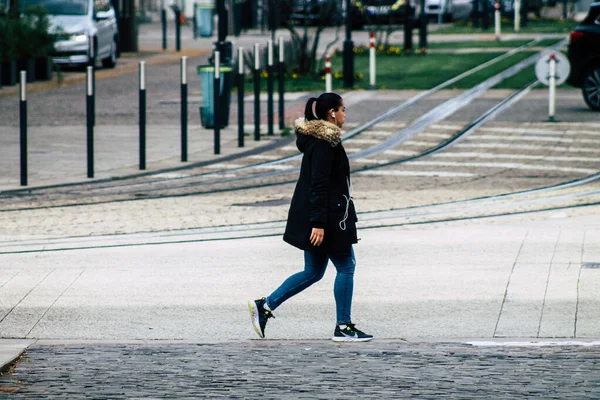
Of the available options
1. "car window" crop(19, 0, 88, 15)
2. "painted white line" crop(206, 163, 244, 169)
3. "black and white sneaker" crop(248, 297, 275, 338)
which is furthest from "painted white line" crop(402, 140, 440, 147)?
"car window" crop(19, 0, 88, 15)

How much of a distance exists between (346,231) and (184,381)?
1.38 meters

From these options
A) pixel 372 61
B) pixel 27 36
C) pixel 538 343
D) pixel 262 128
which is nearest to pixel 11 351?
pixel 538 343

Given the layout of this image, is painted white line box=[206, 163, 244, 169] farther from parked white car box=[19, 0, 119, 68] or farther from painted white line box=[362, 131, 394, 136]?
parked white car box=[19, 0, 119, 68]

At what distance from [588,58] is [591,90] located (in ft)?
1.92

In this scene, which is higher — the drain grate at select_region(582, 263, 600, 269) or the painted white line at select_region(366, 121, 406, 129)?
the painted white line at select_region(366, 121, 406, 129)

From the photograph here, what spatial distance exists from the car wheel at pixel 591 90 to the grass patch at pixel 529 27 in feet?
81.1

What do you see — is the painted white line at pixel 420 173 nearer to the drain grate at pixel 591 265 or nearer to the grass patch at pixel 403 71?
the drain grate at pixel 591 265

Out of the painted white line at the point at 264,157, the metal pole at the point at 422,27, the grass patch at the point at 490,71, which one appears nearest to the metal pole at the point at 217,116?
the painted white line at the point at 264,157

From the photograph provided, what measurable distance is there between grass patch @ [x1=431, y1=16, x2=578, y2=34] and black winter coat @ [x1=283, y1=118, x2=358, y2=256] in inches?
1538

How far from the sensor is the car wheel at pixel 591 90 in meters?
20.6

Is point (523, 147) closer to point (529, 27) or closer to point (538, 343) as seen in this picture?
point (538, 343)

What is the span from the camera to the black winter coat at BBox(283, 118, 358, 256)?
23.3ft

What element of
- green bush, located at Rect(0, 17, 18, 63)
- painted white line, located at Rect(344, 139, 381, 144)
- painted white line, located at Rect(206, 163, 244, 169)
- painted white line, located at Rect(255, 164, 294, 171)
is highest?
green bush, located at Rect(0, 17, 18, 63)

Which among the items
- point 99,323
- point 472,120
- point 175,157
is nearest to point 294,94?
point 472,120
